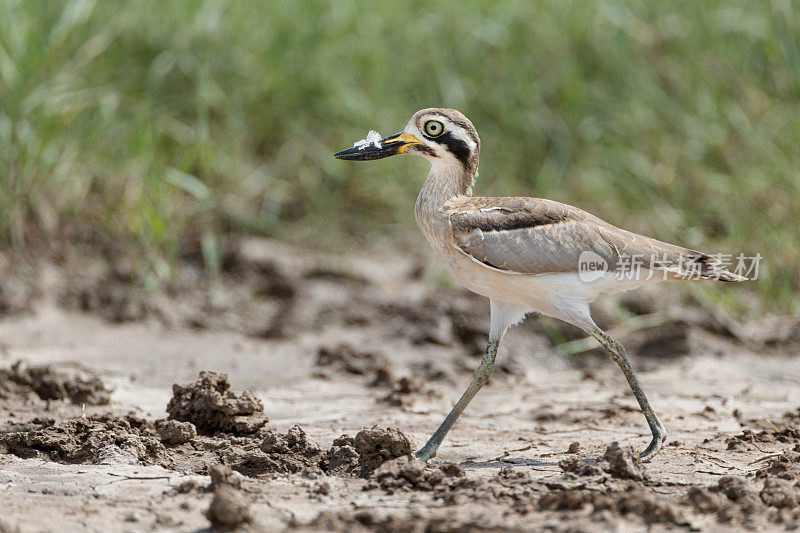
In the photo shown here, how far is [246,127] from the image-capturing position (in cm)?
735

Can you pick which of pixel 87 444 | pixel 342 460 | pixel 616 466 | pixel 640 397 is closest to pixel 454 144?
pixel 640 397

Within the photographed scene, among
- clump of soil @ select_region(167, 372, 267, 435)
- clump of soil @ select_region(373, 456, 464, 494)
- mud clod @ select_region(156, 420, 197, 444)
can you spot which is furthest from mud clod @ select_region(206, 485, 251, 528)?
clump of soil @ select_region(167, 372, 267, 435)

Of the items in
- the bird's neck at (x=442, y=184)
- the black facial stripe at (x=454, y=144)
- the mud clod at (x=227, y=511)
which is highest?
the black facial stripe at (x=454, y=144)

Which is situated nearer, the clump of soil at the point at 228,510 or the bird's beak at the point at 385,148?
the clump of soil at the point at 228,510

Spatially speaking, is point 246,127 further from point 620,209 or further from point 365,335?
point 620,209

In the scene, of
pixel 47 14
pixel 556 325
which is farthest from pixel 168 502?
pixel 47 14

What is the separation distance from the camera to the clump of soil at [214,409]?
4047 millimetres

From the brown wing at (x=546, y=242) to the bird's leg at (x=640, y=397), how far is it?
299 mm

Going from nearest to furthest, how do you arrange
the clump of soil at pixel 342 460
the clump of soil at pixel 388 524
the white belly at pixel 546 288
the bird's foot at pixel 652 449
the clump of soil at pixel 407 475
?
the clump of soil at pixel 388 524, the clump of soil at pixel 407 475, the clump of soil at pixel 342 460, the bird's foot at pixel 652 449, the white belly at pixel 546 288

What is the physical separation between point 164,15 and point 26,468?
464cm

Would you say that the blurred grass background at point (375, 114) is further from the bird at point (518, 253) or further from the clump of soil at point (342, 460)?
the clump of soil at point (342, 460)

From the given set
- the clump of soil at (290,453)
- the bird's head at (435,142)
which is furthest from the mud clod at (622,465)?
the bird's head at (435,142)

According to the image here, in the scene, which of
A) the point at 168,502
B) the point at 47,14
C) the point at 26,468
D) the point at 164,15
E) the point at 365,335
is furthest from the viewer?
the point at 164,15

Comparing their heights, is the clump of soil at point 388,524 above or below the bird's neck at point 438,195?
below
